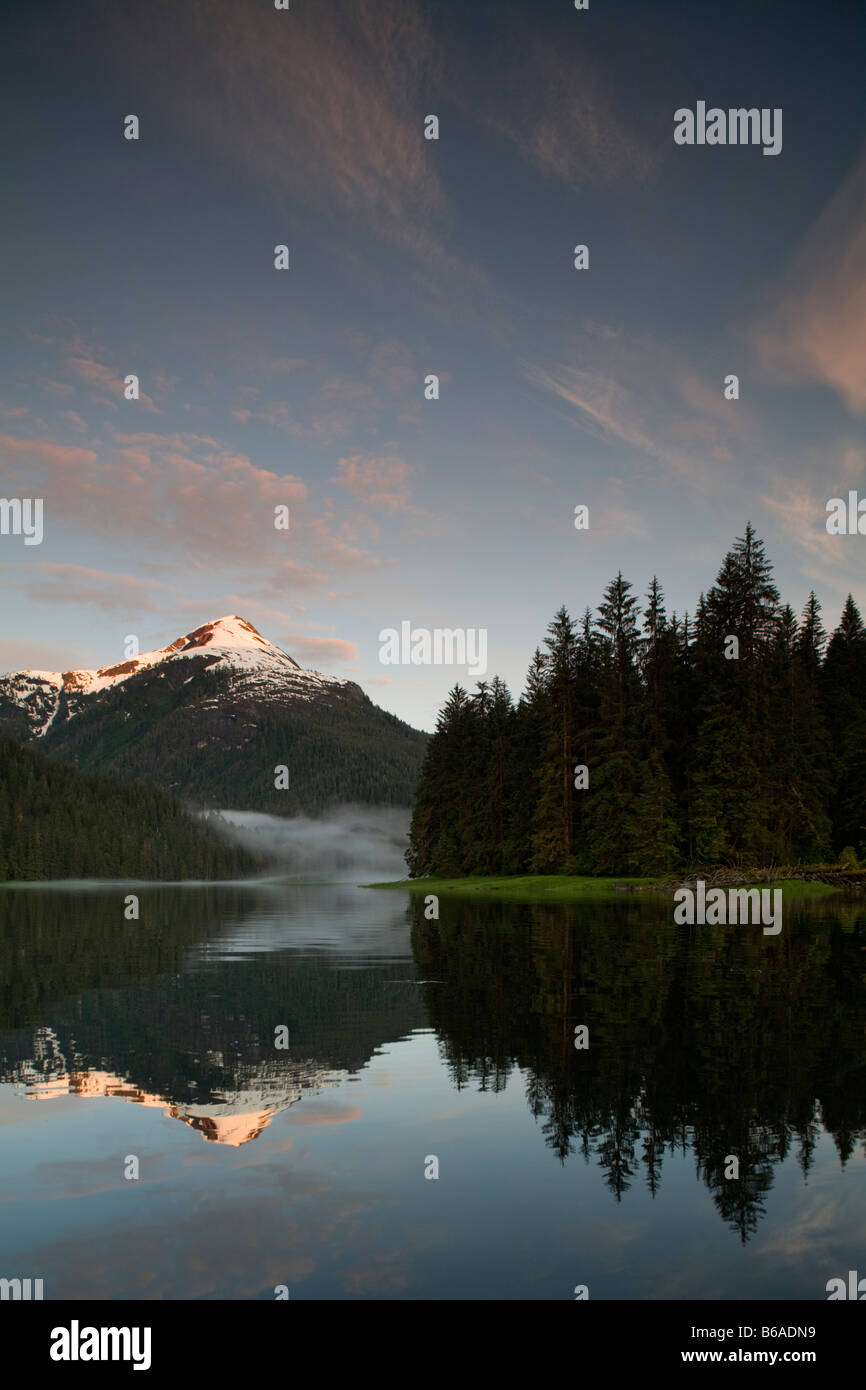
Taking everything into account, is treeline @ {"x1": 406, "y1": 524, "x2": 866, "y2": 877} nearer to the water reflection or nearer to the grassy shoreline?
the grassy shoreline

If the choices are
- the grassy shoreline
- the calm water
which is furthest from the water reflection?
the grassy shoreline

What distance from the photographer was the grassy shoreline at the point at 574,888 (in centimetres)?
6078

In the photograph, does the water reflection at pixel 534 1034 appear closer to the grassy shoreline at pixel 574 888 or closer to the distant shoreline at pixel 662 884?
the grassy shoreline at pixel 574 888

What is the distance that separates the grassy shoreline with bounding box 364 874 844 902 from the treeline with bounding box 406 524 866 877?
2665mm

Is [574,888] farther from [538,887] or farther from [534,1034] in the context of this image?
[534,1034]

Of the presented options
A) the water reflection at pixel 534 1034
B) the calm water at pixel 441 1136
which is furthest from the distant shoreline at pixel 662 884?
the calm water at pixel 441 1136

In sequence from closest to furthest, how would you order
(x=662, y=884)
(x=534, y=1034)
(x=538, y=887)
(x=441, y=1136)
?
(x=441, y=1136) → (x=534, y=1034) → (x=662, y=884) → (x=538, y=887)

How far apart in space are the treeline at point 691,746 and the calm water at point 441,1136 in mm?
46902

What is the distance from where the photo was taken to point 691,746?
74.1 m

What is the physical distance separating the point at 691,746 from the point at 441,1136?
220 feet

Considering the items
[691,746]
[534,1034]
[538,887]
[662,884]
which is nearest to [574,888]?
[538,887]
